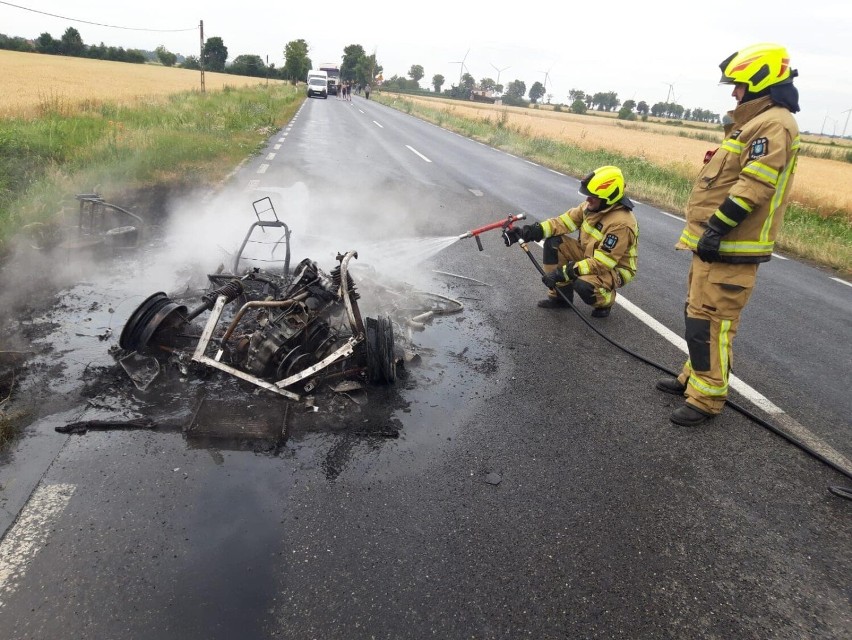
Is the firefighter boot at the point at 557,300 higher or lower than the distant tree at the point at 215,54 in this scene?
lower

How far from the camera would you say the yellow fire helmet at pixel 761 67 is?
341 centimetres

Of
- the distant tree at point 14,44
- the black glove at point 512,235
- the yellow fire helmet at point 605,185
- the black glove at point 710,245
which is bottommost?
the black glove at point 512,235

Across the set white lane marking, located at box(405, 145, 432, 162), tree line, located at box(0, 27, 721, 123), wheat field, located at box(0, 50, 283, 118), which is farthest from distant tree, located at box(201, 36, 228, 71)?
white lane marking, located at box(405, 145, 432, 162)

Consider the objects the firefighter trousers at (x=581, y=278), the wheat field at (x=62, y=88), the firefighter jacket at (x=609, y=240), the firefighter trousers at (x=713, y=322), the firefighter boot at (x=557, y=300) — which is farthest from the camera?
the wheat field at (x=62, y=88)

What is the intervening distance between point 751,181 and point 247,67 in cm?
11568

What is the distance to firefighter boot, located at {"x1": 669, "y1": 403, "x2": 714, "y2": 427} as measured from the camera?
3756 millimetres

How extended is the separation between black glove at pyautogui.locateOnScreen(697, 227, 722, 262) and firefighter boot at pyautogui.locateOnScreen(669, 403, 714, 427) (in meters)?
1.06

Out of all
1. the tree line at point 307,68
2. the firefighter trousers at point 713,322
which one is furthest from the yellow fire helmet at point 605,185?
the tree line at point 307,68

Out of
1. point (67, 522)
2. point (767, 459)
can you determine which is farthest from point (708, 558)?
point (67, 522)

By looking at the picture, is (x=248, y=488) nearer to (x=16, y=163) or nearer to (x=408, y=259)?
(x=408, y=259)

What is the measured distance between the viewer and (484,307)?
5.54 meters

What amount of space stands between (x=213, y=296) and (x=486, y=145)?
21989 mm

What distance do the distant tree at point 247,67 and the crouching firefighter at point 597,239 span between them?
111 metres

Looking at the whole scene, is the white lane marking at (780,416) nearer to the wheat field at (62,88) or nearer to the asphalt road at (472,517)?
the asphalt road at (472,517)
